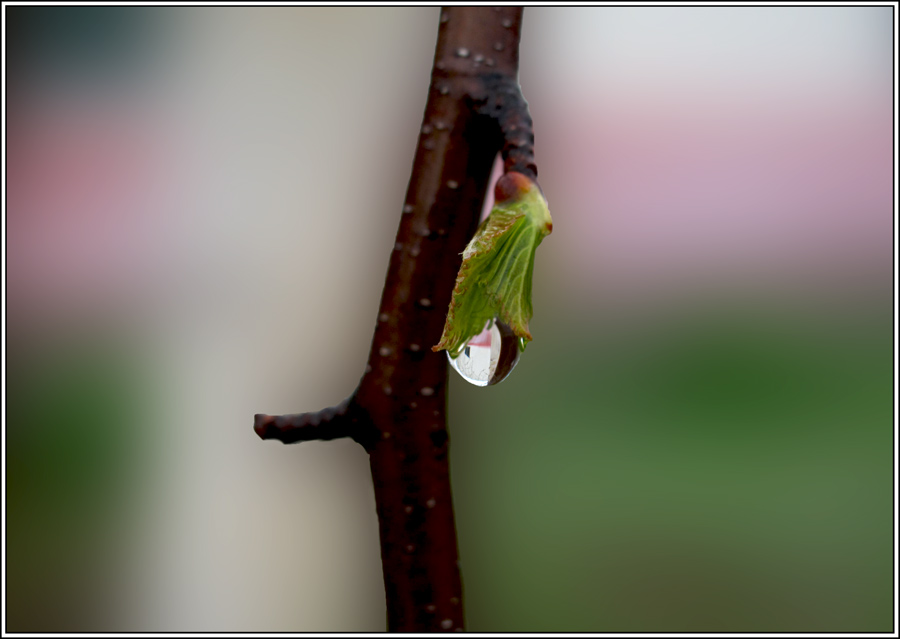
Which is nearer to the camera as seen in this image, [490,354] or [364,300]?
[490,354]

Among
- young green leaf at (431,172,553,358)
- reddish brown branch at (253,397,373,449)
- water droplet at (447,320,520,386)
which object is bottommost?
reddish brown branch at (253,397,373,449)

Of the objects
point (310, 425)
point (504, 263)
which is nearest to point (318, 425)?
point (310, 425)

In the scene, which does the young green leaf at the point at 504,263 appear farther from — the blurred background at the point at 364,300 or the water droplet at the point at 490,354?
the blurred background at the point at 364,300

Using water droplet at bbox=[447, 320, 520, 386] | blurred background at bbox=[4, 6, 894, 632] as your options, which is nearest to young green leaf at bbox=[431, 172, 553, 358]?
water droplet at bbox=[447, 320, 520, 386]

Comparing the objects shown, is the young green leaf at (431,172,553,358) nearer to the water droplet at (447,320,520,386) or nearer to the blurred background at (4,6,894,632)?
the water droplet at (447,320,520,386)

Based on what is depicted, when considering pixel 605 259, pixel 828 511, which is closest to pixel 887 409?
pixel 828 511

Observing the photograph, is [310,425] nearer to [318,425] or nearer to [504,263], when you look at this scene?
[318,425]
